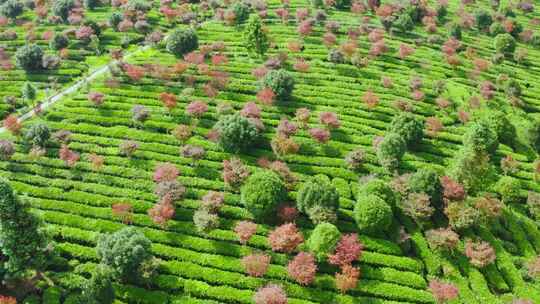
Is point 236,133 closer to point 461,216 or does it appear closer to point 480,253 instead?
point 461,216

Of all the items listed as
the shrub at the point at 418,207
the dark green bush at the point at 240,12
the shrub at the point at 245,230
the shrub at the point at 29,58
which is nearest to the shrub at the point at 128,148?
the shrub at the point at 245,230

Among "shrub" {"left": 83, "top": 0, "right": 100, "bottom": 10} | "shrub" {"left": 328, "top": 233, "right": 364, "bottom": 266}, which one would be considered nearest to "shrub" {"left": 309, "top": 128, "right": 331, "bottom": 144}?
"shrub" {"left": 328, "top": 233, "right": 364, "bottom": 266}

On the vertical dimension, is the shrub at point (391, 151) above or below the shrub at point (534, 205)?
above

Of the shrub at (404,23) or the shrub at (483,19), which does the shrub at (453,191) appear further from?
the shrub at (483,19)

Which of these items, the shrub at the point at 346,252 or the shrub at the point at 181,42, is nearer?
the shrub at the point at 346,252

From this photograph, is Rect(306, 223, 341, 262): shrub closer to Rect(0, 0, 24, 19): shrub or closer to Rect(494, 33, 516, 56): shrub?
Rect(494, 33, 516, 56): shrub

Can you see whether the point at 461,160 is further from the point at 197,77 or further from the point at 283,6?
the point at 283,6
